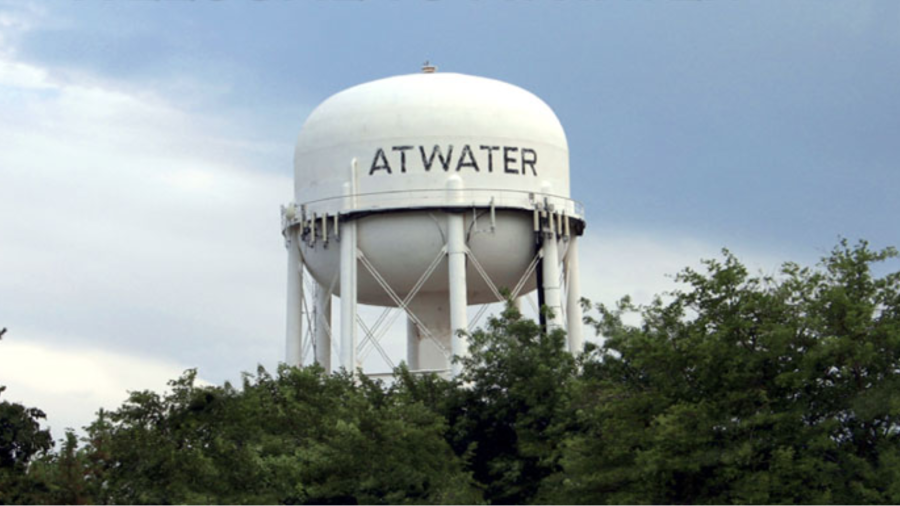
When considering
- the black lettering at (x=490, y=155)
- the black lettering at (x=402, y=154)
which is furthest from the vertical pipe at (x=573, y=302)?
the black lettering at (x=402, y=154)

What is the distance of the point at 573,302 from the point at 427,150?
642cm

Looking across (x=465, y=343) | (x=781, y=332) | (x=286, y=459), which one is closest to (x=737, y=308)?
(x=781, y=332)

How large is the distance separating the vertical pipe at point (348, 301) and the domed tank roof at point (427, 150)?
0.98 metres

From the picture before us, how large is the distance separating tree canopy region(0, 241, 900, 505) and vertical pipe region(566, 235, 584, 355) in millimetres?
7441

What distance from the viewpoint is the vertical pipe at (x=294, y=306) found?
4809 centimetres

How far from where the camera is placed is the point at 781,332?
30.6 meters

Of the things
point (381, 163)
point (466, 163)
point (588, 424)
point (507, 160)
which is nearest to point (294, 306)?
point (381, 163)

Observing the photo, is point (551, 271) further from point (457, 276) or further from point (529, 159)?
point (529, 159)

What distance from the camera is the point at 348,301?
148 ft

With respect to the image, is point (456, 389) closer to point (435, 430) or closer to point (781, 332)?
point (435, 430)

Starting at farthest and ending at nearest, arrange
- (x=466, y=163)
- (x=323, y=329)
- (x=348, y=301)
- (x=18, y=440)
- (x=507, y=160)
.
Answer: (x=323, y=329) → (x=507, y=160) → (x=466, y=163) → (x=348, y=301) → (x=18, y=440)

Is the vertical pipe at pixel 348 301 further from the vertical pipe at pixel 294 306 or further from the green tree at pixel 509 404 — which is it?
the green tree at pixel 509 404

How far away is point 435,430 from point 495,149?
11.0 m

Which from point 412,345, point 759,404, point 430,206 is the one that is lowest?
point 759,404
